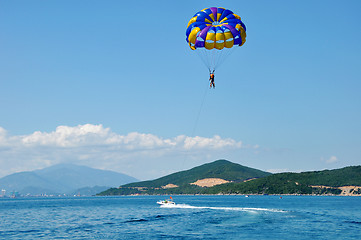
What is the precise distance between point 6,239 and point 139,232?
19.8 metres

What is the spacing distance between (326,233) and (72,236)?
3800 centimetres

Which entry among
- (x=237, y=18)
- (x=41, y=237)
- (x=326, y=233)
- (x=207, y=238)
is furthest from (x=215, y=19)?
(x=41, y=237)

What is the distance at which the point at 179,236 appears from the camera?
2034 inches

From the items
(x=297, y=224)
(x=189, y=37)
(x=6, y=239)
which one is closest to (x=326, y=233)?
(x=297, y=224)

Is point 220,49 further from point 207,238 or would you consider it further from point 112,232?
point 112,232

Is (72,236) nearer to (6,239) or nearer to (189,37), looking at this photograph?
(6,239)

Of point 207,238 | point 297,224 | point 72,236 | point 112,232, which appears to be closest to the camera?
point 207,238

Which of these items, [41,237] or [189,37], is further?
[189,37]

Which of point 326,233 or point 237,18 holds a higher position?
point 237,18

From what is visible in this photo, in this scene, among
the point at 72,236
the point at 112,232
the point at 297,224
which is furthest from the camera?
the point at 297,224


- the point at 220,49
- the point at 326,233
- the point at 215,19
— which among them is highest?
the point at 215,19

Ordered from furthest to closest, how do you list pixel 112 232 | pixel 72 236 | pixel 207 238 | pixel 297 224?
pixel 297 224 → pixel 112 232 → pixel 72 236 → pixel 207 238

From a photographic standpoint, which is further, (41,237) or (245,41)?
(245,41)

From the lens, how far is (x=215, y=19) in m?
57.6
